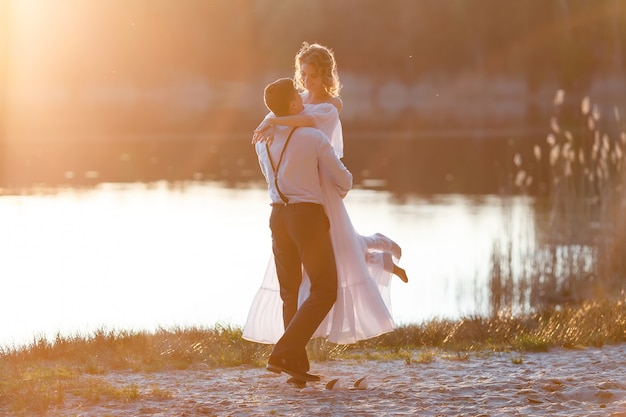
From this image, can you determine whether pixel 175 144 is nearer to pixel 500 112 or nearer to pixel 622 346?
pixel 500 112

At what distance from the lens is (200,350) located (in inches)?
335

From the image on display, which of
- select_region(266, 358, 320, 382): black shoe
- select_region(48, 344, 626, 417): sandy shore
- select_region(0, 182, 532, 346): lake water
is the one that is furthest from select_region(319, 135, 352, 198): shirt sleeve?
select_region(0, 182, 532, 346): lake water

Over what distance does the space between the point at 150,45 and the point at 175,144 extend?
89.1ft

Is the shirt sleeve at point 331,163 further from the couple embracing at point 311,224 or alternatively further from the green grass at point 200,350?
the green grass at point 200,350

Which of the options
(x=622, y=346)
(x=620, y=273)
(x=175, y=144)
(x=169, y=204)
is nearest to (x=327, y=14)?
(x=175, y=144)

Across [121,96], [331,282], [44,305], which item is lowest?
[44,305]

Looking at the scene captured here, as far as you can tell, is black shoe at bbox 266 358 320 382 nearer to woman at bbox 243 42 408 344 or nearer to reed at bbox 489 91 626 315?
woman at bbox 243 42 408 344

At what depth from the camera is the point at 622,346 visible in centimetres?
897

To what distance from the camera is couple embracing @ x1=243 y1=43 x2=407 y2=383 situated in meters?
6.93

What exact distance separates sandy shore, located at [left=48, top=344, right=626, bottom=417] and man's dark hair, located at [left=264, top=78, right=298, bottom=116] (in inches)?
69.4

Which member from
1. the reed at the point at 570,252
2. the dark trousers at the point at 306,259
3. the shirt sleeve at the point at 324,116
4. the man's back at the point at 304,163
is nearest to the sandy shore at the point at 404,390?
the dark trousers at the point at 306,259

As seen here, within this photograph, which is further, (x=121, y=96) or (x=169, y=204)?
(x=121, y=96)

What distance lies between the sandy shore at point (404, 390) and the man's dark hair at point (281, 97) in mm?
1762

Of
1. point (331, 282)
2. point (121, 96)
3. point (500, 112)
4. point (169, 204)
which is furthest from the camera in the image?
point (121, 96)
